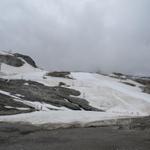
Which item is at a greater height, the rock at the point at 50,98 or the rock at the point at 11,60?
the rock at the point at 11,60

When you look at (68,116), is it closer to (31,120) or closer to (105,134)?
(31,120)

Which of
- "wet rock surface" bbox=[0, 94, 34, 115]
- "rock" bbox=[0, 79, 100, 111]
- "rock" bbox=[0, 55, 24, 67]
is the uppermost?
"rock" bbox=[0, 55, 24, 67]

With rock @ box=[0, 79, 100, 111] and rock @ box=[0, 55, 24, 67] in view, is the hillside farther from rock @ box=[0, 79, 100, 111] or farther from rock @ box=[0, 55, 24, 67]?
rock @ box=[0, 55, 24, 67]

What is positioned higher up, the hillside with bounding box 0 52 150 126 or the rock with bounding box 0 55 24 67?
the rock with bounding box 0 55 24 67

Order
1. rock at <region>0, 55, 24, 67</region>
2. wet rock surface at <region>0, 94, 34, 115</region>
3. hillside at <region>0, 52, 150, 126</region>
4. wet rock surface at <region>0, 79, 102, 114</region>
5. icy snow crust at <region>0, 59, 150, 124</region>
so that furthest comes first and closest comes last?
rock at <region>0, 55, 24, 67</region>, wet rock surface at <region>0, 79, 102, 114</region>, wet rock surface at <region>0, 94, 34, 115</region>, hillside at <region>0, 52, 150, 126</region>, icy snow crust at <region>0, 59, 150, 124</region>

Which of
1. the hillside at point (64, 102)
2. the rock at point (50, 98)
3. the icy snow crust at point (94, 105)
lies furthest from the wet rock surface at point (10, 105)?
the rock at point (50, 98)

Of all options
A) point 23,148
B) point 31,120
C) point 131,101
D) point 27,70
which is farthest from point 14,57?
point 23,148

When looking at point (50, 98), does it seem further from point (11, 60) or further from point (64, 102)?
point (11, 60)

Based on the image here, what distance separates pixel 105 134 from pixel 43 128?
187 inches

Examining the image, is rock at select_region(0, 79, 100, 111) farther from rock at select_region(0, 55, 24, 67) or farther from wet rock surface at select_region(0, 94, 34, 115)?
rock at select_region(0, 55, 24, 67)

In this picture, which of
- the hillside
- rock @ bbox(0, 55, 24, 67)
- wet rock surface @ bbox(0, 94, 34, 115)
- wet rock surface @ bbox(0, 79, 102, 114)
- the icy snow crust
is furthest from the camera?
rock @ bbox(0, 55, 24, 67)

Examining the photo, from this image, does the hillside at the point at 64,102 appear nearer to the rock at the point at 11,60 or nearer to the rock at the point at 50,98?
the rock at the point at 50,98

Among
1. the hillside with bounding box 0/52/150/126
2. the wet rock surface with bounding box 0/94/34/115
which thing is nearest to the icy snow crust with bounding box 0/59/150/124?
the hillside with bounding box 0/52/150/126

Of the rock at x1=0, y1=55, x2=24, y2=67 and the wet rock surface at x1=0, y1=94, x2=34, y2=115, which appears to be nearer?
the wet rock surface at x1=0, y1=94, x2=34, y2=115
